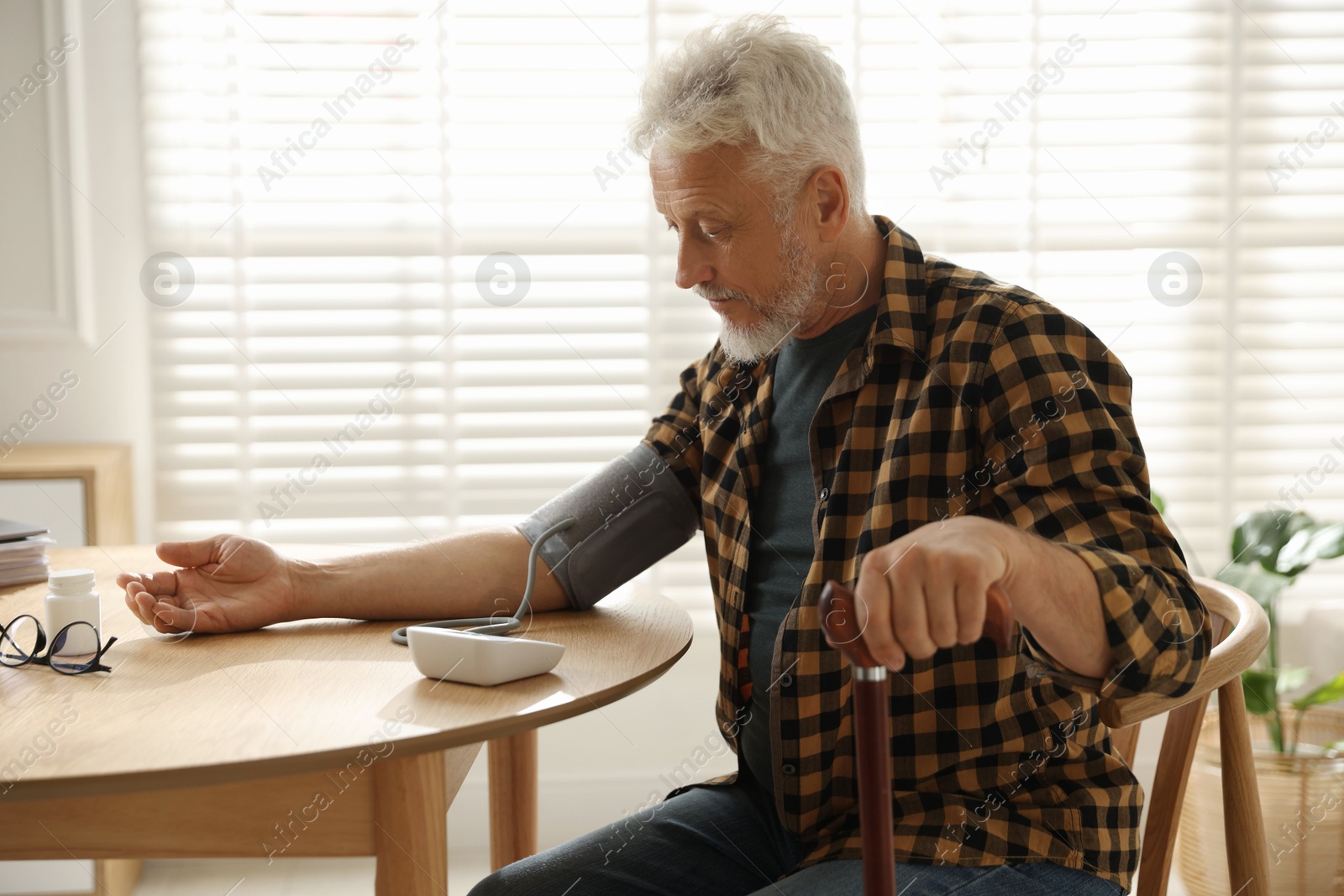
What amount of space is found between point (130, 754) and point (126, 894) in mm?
1677

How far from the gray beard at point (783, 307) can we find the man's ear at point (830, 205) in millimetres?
33

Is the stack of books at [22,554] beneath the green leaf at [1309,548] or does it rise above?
above

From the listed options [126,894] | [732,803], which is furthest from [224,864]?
[732,803]

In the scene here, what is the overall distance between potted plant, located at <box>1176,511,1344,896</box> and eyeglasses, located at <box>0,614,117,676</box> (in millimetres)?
1878

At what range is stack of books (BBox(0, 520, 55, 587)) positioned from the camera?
149 cm

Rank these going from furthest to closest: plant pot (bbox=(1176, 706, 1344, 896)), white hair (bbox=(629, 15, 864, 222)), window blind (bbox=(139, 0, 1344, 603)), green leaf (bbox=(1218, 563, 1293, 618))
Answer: window blind (bbox=(139, 0, 1344, 603)), green leaf (bbox=(1218, 563, 1293, 618)), plant pot (bbox=(1176, 706, 1344, 896)), white hair (bbox=(629, 15, 864, 222))

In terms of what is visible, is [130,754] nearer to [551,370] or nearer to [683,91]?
[683,91]

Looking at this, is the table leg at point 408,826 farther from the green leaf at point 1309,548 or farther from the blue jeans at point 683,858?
the green leaf at point 1309,548

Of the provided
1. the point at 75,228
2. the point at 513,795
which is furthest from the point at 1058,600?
the point at 75,228

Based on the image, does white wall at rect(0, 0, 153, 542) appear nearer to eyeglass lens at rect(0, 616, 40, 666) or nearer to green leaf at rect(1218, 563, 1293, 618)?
eyeglass lens at rect(0, 616, 40, 666)

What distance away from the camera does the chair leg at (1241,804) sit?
1.14m

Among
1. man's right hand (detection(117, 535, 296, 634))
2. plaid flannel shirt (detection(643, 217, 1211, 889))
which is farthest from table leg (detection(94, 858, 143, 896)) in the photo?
plaid flannel shirt (detection(643, 217, 1211, 889))

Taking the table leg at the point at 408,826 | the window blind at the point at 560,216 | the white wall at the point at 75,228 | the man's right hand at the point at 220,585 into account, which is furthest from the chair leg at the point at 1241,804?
the white wall at the point at 75,228

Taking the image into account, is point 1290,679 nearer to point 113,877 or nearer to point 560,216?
point 560,216
